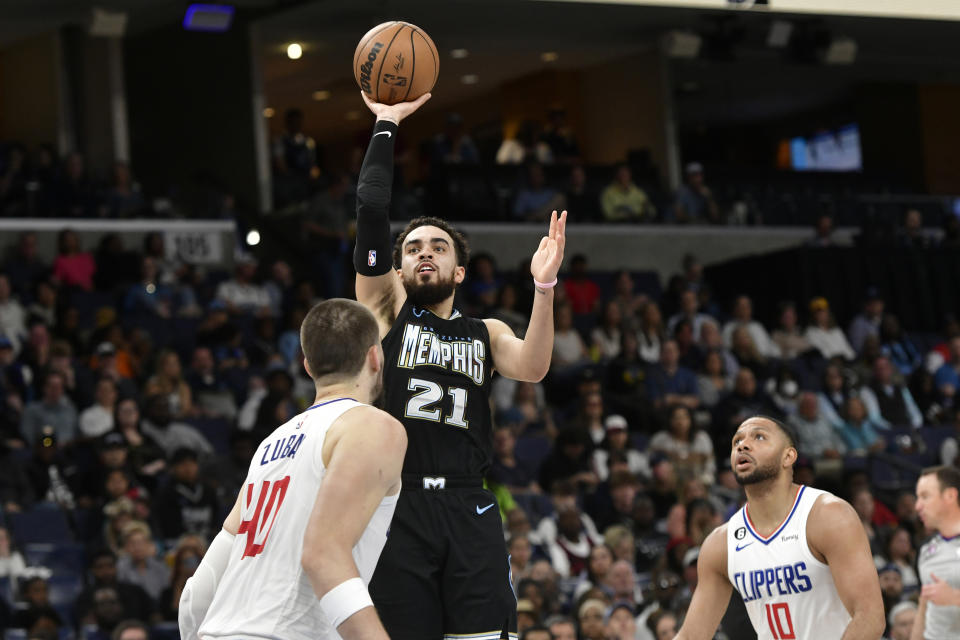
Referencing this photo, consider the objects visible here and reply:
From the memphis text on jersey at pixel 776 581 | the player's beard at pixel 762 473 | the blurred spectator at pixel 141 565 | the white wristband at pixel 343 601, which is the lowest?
the blurred spectator at pixel 141 565

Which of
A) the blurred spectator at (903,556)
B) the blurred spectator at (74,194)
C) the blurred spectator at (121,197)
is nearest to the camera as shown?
the blurred spectator at (903,556)

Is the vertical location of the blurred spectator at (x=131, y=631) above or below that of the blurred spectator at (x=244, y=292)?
below

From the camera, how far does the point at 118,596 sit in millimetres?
9859

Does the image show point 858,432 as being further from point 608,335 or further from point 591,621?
point 591,621

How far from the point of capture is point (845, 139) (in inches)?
1100

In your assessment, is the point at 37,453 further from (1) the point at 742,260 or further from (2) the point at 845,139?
(2) the point at 845,139

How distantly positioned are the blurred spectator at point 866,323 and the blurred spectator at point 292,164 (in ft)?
23.9

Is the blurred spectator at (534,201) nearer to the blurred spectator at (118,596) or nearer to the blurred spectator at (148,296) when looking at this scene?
the blurred spectator at (148,296)

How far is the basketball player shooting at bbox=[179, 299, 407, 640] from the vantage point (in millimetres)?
3900

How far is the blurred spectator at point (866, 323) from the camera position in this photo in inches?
704

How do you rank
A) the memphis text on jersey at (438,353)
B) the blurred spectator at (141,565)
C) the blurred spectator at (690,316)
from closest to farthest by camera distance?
the memphis text on jersey at (438,353), the blurred spectator at (141,565), the blurred spectator at (690,316)

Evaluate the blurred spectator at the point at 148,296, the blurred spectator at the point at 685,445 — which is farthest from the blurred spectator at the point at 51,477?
the blurred spectator at the point at 685,445

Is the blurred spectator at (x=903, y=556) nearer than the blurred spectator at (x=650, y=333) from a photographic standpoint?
Yes

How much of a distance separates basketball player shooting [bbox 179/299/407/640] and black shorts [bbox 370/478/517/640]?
1.03 meters
